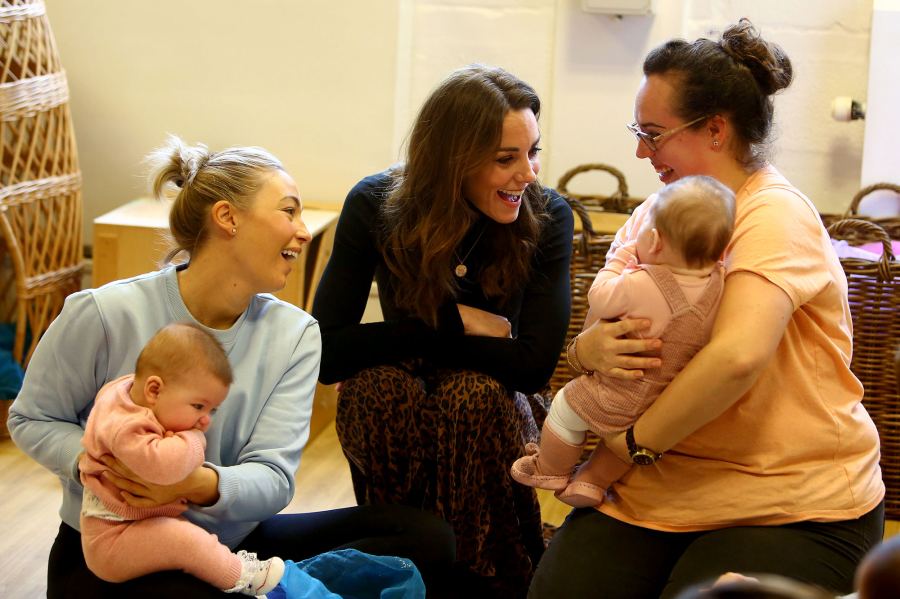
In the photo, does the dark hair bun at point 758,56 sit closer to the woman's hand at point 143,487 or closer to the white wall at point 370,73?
the woman's hand at point 143,487

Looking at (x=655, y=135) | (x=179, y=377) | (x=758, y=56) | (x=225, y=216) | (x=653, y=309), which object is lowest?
(x=179, y=377)

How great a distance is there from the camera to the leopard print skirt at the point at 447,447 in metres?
2.08

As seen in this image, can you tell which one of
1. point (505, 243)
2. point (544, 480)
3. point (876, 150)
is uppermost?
point (876, 150)

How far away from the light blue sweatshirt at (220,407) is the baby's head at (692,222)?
64cm

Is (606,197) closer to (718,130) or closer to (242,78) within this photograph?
(242,78)

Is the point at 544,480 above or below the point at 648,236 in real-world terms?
below

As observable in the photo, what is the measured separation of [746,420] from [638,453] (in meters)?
0.18

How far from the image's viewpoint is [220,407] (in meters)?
1.77

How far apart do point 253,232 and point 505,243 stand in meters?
0.56

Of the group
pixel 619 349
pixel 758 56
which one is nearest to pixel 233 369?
pixel 619 349

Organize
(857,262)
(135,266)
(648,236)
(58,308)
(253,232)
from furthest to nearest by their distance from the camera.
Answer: (58,308)
(135,266)
(857,262)
(253,232)
(648,236)

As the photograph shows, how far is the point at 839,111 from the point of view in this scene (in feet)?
10.3

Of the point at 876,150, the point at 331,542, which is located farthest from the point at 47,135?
the point at 876,150

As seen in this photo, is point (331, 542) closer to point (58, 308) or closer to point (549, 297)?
point (549, 297)
